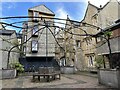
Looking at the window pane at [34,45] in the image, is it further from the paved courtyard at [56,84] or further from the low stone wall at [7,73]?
the paved courtyard at [56,84]

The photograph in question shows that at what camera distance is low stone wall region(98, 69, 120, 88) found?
913 centimetres

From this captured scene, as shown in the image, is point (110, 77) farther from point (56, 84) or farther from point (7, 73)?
point (7, 73)

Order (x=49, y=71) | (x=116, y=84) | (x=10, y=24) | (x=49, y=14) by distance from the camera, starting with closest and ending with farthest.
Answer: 1. (x=10, y=24)
2. (x=116, y=84)
3. (x=49, y=71)
4. (x=49, y=14)

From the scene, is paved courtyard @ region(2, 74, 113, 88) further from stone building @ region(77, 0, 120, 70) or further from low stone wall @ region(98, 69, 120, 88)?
stone building @ region(77, 0, 120, 70)

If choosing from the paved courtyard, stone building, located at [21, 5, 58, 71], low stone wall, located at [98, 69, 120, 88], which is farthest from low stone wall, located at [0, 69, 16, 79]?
stone building, located at [21, 5, 58, 71]

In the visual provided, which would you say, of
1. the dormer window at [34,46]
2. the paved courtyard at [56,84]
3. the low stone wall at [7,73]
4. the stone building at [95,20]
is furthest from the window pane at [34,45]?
the paved courtyard at [56,84]

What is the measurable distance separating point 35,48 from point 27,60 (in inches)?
131

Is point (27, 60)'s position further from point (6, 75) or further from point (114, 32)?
point (114, 32)

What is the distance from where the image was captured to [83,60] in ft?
91.6

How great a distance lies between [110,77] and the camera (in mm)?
9898

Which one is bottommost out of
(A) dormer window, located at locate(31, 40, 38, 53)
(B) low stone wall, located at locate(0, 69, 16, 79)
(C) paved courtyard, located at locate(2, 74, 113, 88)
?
(C) paved courtyard, located at locate(2, 74, 113, 88)

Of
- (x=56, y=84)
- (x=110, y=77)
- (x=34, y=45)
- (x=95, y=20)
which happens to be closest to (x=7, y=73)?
(x=56, y=84)

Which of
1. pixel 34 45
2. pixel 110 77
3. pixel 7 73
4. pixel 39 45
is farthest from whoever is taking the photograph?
pixel 39 45

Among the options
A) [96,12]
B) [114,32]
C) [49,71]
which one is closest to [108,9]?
[96,12]
